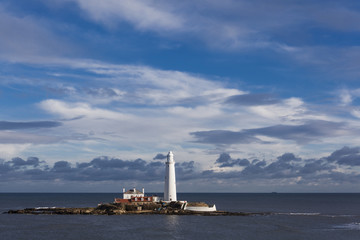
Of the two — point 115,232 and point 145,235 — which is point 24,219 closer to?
point 115,232

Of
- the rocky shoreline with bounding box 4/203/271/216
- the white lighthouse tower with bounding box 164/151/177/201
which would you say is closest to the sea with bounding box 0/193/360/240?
the rocky shoreline with bounding box 4/203/271/216

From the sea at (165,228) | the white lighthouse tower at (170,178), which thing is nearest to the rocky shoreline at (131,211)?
the white lighthouse tower at (170,178)

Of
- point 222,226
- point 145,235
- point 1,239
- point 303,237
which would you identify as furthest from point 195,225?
point 1,239

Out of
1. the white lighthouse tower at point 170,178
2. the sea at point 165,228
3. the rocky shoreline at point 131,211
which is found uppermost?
the white lighthouse tower at point 170,178

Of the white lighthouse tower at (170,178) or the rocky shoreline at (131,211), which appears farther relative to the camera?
the white lighthouse tower at (170,178)

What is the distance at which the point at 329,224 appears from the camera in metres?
79.6

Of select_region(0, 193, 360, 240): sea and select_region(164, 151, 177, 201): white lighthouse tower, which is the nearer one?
select_region(0, 193, 360, 240): sea

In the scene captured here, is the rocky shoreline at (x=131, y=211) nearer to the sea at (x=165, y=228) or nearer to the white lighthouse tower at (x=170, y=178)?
the white lighthouse tower at (x=170, y=178)

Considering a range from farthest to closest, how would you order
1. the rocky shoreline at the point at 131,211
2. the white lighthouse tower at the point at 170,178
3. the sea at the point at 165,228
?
1. the white lighthouse tower at the point at 170,178
2. the rocky shoreline at the point at 131,211
3. the sea at the point at 165,228

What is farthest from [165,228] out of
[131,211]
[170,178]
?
[170,178]

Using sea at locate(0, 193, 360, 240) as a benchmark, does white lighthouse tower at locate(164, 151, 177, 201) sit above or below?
above

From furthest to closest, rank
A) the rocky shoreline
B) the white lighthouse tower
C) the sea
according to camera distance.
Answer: the white lighthouse tower, the rocky shoreline, the sea

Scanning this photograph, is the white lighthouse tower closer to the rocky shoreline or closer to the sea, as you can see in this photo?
the rocky shoreline

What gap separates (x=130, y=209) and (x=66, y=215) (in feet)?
45.4
